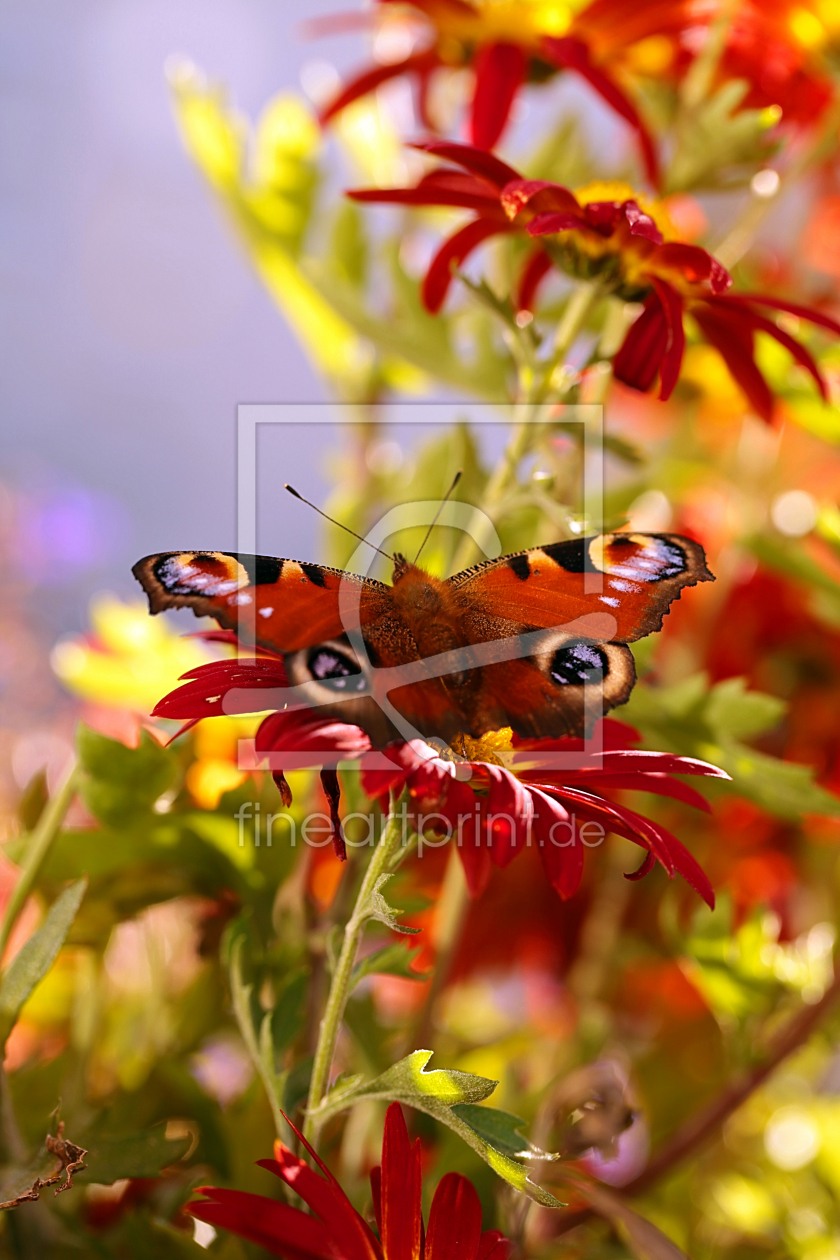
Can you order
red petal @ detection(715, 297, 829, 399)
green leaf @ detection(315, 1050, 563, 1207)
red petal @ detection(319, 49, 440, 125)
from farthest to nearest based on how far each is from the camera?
1. red petal @ detection(319, 49, 440, 125)
2. red petal @ detection(715, 297, 829, 399)
3. green leaf @ detection(315, 1050, 563, 1207)

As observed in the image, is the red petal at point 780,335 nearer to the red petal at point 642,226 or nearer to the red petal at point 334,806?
the red petal at point 642,226

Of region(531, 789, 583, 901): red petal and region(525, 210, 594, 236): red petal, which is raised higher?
region(525, 210, 594, 236): red petal

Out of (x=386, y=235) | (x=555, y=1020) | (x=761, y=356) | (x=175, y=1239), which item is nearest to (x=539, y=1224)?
(x=175, y=1239)

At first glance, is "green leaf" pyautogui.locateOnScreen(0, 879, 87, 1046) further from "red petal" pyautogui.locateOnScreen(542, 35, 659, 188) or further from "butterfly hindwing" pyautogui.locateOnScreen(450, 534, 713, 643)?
"red petal" pyautogui.locateOnScreen(542, 35, 659, 188)

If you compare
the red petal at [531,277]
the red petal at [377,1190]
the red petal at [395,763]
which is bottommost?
the red petal at [377,1190]

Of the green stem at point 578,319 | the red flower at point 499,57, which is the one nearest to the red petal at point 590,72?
the red flower at point 499,57

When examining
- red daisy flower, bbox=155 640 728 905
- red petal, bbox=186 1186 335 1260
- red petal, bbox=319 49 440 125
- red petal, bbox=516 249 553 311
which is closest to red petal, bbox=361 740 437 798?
red daisy flower, bbox=155 640 728 905
